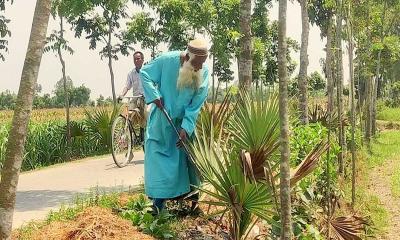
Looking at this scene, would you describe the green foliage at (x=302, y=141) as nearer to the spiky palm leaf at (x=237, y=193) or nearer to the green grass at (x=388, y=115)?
the spiky palm leaf at (x=237, y=193)

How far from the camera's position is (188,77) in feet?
17.1

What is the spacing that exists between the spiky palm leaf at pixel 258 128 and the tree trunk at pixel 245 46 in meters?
2.86

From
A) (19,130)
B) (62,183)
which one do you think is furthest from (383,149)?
(19,130)

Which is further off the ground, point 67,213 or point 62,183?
point 67,213

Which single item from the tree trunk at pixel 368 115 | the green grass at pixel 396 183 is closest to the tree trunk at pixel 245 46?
the green grass at pixel 396 183

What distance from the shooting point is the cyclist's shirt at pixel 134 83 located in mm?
8844

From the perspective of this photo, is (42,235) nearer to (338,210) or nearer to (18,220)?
(18,220)

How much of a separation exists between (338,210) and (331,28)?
1301cm

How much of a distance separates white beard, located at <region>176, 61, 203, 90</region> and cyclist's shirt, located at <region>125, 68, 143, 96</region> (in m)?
3.62

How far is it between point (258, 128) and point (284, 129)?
4.42 ft

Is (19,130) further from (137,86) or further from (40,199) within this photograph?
(137,86)

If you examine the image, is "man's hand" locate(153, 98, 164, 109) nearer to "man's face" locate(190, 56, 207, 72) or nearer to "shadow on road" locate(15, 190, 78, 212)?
"man's face" locate(190, 56, 207, 72)

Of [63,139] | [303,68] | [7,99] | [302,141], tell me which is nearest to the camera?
[302,141]

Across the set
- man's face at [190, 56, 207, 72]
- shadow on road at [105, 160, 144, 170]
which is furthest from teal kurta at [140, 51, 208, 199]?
shadow on road at [105, 160, 144, 170]
